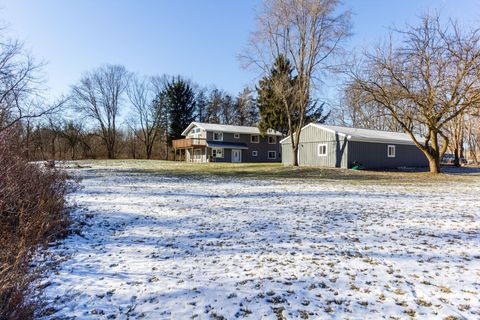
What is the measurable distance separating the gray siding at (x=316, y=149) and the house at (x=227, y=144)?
9585 mm

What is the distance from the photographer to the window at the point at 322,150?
80.5 ft

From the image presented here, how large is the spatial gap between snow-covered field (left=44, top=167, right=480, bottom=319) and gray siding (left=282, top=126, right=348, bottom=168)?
15.2 meters

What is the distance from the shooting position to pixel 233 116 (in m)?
50.5

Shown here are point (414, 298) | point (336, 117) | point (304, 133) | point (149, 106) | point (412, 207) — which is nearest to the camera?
point (414, 298)

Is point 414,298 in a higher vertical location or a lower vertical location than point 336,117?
lower

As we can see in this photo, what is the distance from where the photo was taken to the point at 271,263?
4.44m

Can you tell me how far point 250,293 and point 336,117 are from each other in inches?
1781

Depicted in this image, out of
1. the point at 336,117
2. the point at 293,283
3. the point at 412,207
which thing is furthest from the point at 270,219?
the point at 336,117

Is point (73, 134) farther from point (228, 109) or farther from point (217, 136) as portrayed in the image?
point (228, 109)

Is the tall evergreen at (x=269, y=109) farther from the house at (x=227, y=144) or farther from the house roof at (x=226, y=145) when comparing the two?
the house roof at (x=226, y=145)

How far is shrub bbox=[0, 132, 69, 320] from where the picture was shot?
281 centimetres

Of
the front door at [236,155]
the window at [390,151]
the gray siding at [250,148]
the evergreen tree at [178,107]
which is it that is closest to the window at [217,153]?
the gray siding at [250,148]

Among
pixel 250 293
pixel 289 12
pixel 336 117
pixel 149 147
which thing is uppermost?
pixel 289 12

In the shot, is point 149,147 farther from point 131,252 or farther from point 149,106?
point 131,252
